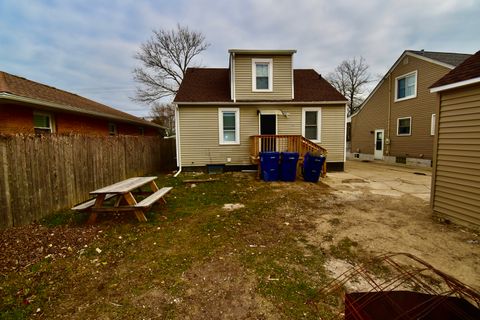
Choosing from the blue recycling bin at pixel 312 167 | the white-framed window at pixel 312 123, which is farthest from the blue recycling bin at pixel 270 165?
the white-framed window at pixel 312 123

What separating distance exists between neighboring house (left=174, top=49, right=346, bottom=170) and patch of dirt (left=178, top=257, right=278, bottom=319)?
709cm

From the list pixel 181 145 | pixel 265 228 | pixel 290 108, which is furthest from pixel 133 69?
pixel 265 228

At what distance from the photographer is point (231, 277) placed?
8.53ft

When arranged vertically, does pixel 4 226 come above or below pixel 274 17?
below

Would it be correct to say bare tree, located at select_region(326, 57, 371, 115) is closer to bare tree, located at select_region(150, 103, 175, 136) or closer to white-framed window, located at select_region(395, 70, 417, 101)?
white-framed window, located at select_region(395, 70, 417, 101)

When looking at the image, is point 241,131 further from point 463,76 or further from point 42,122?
point 42,122

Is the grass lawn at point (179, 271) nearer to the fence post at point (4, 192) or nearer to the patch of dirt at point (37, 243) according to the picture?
the patch of dirt at point (37, 243)

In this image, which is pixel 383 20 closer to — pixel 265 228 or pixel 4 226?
pixel 265 228

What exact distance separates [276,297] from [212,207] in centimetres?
322

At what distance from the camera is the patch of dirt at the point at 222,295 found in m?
2.04

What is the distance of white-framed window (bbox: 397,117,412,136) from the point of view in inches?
504

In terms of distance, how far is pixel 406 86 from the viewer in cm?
1303

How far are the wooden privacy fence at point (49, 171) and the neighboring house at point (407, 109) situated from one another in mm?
15227

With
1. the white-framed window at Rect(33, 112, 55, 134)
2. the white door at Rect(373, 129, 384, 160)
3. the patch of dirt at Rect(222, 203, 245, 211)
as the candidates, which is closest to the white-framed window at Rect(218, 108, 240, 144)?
the patch of dirt at Rect(222, 203, 245, 211)
